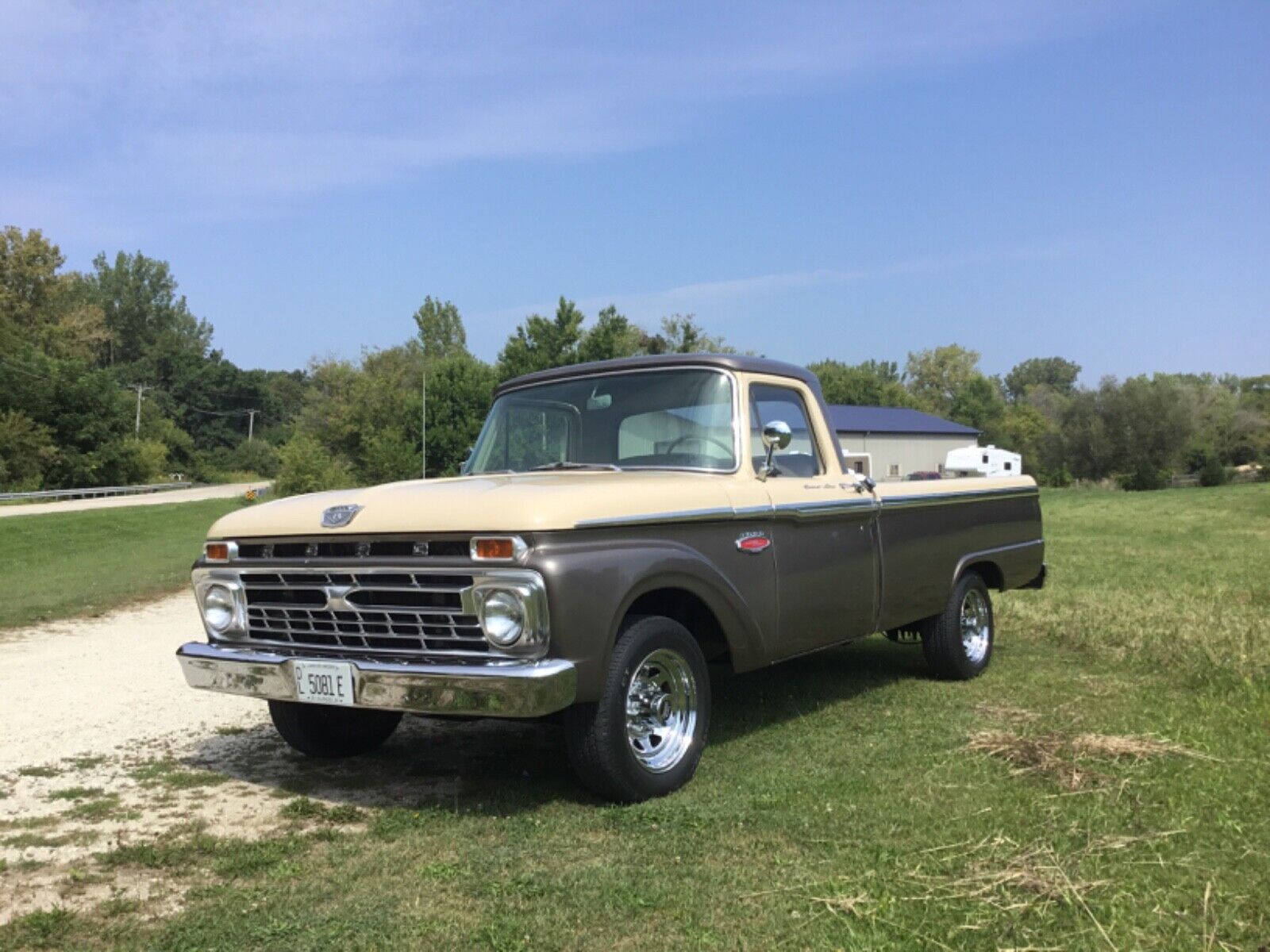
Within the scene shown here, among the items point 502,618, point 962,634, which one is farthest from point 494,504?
point 962,634

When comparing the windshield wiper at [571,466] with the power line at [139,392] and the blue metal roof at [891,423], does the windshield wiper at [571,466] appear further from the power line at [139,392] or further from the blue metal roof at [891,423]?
the power line at [139,392]

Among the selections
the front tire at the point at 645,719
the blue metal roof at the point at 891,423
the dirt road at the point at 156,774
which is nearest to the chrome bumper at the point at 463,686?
the front tire at the point at 645,719

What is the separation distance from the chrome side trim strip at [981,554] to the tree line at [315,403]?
1828cm

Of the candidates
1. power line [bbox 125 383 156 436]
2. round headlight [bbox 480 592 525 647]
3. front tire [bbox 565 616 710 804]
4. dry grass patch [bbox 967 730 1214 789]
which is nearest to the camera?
round headlight [bbox 480 592 525 647]

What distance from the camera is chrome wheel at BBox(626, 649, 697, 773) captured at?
4801 mm

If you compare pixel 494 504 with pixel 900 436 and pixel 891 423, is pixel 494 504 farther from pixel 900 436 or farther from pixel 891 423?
pixel 891 423

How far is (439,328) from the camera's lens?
9562 centimetres

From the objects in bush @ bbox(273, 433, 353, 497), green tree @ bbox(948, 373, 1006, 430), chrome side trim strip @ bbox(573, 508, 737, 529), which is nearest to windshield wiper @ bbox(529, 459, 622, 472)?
chrome side trim strip @ bbox(573, 508, 737, 529)

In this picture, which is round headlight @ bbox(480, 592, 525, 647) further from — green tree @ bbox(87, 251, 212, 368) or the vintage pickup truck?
green tree @ bbox(87, 251, 212, 368)

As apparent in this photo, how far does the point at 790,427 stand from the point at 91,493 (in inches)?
1952

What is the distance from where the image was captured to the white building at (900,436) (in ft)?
234

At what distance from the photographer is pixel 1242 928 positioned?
327 centimetres

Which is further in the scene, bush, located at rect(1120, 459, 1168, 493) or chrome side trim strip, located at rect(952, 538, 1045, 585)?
bush, located at rect(1120, 459, 1168, 493)

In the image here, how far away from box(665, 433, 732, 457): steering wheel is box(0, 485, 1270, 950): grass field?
5.10 ft
